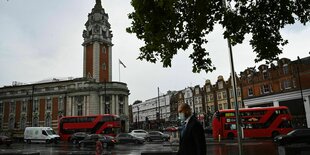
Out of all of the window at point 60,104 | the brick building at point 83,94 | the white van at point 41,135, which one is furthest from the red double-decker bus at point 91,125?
the window at point 60,104

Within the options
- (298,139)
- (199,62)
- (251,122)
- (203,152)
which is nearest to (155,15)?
(199,62)

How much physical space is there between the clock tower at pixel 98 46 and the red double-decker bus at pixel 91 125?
21.6 metres

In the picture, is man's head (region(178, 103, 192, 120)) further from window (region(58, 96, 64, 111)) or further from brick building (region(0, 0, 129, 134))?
window (region(58, 96, 64, 111))

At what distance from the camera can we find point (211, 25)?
444 inches

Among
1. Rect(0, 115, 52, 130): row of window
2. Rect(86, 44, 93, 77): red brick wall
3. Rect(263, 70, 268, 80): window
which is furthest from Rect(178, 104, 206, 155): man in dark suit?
Rect(0, 115, 52, 130): row of window

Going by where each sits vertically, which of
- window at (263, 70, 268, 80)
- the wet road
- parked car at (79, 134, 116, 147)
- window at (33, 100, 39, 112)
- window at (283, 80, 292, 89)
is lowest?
the wet road

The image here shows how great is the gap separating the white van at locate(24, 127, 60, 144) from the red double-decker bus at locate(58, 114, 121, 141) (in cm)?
158

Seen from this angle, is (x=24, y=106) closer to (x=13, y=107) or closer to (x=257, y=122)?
(x=13, y=107)

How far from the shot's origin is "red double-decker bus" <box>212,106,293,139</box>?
1227 inches

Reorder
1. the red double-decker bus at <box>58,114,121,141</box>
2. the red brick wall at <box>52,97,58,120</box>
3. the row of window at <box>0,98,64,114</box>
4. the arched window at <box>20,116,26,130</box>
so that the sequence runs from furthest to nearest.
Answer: the arched window at <box>20,116,26,130</box>
the red brick wall at <box>52,97,58,120</box>
the row of window at <box>0,98,64,114</box>
the red double-decker bus at <box>58,114,121,141</box>

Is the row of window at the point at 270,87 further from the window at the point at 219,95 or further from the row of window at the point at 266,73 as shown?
the window at the point at 219,95

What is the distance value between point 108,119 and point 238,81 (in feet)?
107

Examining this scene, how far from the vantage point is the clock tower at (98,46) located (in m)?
63.3

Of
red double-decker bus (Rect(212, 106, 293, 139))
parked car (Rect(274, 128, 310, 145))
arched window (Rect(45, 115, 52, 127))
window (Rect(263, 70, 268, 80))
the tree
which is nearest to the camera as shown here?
the tree
